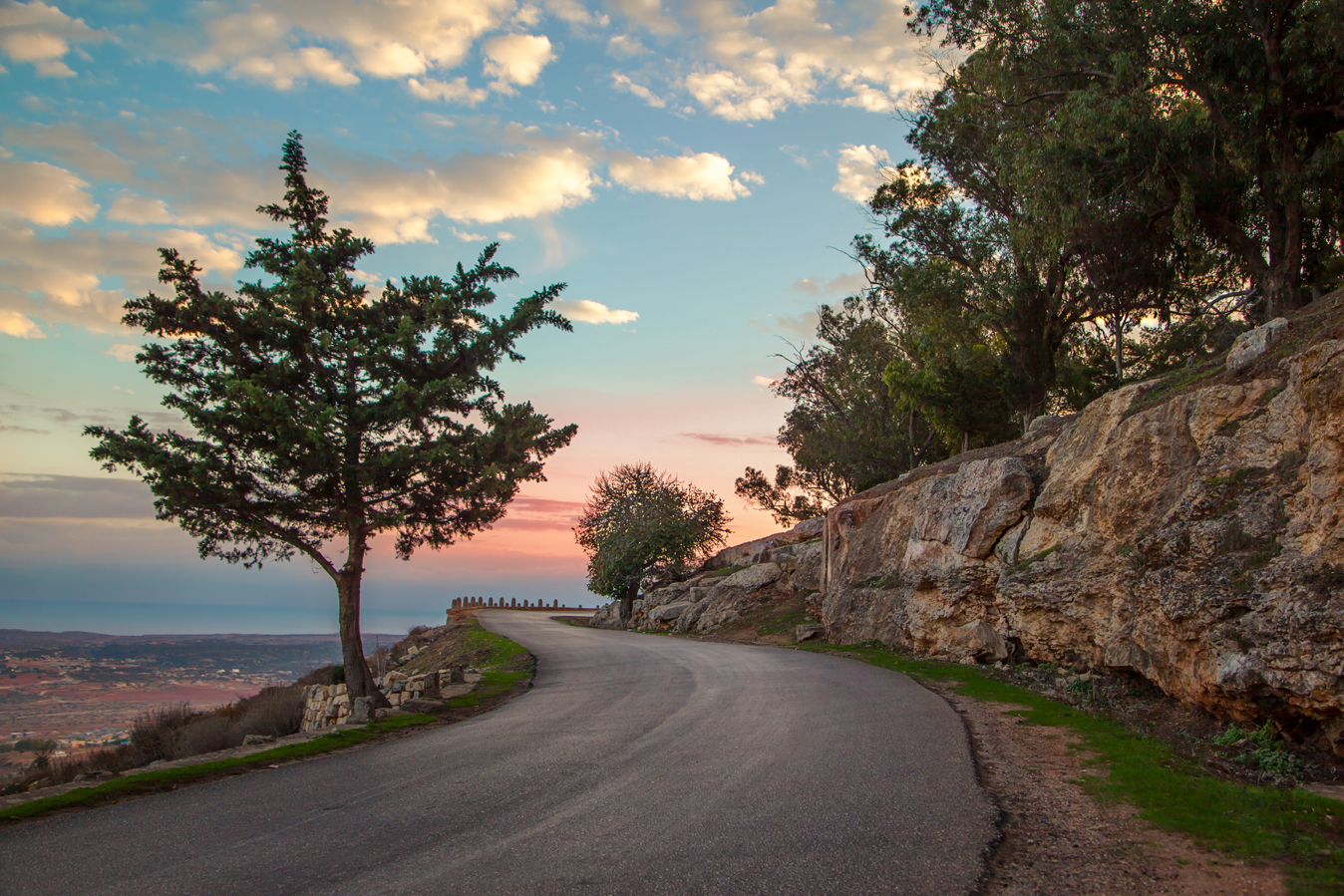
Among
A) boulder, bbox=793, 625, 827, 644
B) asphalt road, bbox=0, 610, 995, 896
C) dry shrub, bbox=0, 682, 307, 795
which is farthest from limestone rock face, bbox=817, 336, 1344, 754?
dry shrub, bbox=0, 682, 307, 795

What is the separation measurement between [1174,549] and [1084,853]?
7319 millimetres

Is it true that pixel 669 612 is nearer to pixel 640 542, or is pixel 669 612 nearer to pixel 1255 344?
pixel 640 542

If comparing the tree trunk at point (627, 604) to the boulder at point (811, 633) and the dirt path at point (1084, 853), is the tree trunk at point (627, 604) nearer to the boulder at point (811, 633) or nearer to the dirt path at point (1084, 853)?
the boulder at point (811, 633)

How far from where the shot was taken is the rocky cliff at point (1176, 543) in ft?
30.2

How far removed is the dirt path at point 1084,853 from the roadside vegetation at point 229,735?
28.1 feet

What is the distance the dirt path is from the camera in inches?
202

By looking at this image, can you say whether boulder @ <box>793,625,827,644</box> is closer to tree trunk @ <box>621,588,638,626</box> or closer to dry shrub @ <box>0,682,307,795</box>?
dry shrub @ <box>0,682,307,795</box>

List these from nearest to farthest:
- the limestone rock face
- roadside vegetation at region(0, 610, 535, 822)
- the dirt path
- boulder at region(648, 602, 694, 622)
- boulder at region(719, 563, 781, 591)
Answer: the dirt path, roadside vegetation at region(0, 610, 535, 822), the limestone rock face, boulder at region(719, 563, 781, 591), boulder at region(648, 602, 694, 622)

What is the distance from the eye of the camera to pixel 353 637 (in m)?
18.3

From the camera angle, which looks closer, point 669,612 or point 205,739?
point 205,739

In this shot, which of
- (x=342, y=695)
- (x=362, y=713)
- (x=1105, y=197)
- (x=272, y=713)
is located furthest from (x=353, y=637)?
(x=1105, y=197)

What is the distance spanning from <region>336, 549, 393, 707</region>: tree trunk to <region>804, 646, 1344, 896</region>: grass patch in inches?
597

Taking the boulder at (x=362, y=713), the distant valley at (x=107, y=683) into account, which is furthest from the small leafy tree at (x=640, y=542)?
the boulder at (x=362, y=713)

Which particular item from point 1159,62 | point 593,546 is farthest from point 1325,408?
point 593,546
